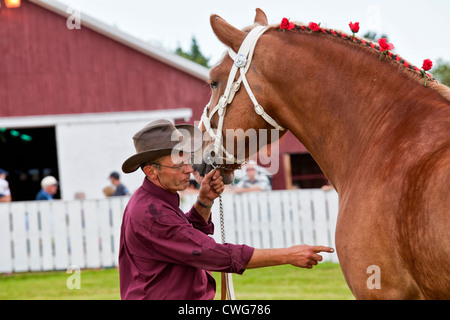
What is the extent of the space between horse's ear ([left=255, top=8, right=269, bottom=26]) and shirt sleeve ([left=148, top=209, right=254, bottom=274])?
1.46 meters

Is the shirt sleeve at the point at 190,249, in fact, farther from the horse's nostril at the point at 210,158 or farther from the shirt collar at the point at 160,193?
the horse's nostril at the point at 210,158

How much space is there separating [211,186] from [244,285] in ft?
19.1

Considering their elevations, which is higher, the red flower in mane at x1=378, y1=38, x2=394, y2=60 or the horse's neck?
the red flower in mane at x1=378, y1=38, x2=394, y2=60

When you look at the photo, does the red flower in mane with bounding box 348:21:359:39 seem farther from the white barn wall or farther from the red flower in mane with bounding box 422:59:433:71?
the white barn wall

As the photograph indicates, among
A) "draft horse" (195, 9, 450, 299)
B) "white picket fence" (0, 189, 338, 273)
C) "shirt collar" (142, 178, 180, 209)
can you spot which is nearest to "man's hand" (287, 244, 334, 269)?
"draft horse" (195, 9, 450, 299)

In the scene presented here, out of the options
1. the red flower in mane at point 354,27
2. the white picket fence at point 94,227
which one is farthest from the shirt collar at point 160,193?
the white picket fence at point 94,227

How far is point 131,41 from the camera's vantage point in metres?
17.9

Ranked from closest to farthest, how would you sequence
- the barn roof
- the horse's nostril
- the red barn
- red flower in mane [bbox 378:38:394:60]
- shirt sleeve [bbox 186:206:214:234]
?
red flower in mane [bbox 378:38:394:60] < the horse's nostril < shirt sleeve [bbox 186:206:214:234] < the barn roof < the red barn

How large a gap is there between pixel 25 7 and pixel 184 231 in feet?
54.2

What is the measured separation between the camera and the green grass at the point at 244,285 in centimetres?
854

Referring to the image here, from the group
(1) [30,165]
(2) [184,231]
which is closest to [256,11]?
(2) [184,231]

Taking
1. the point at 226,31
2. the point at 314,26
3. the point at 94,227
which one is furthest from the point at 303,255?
the point at 94,227

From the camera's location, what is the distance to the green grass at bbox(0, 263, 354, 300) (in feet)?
28.0
